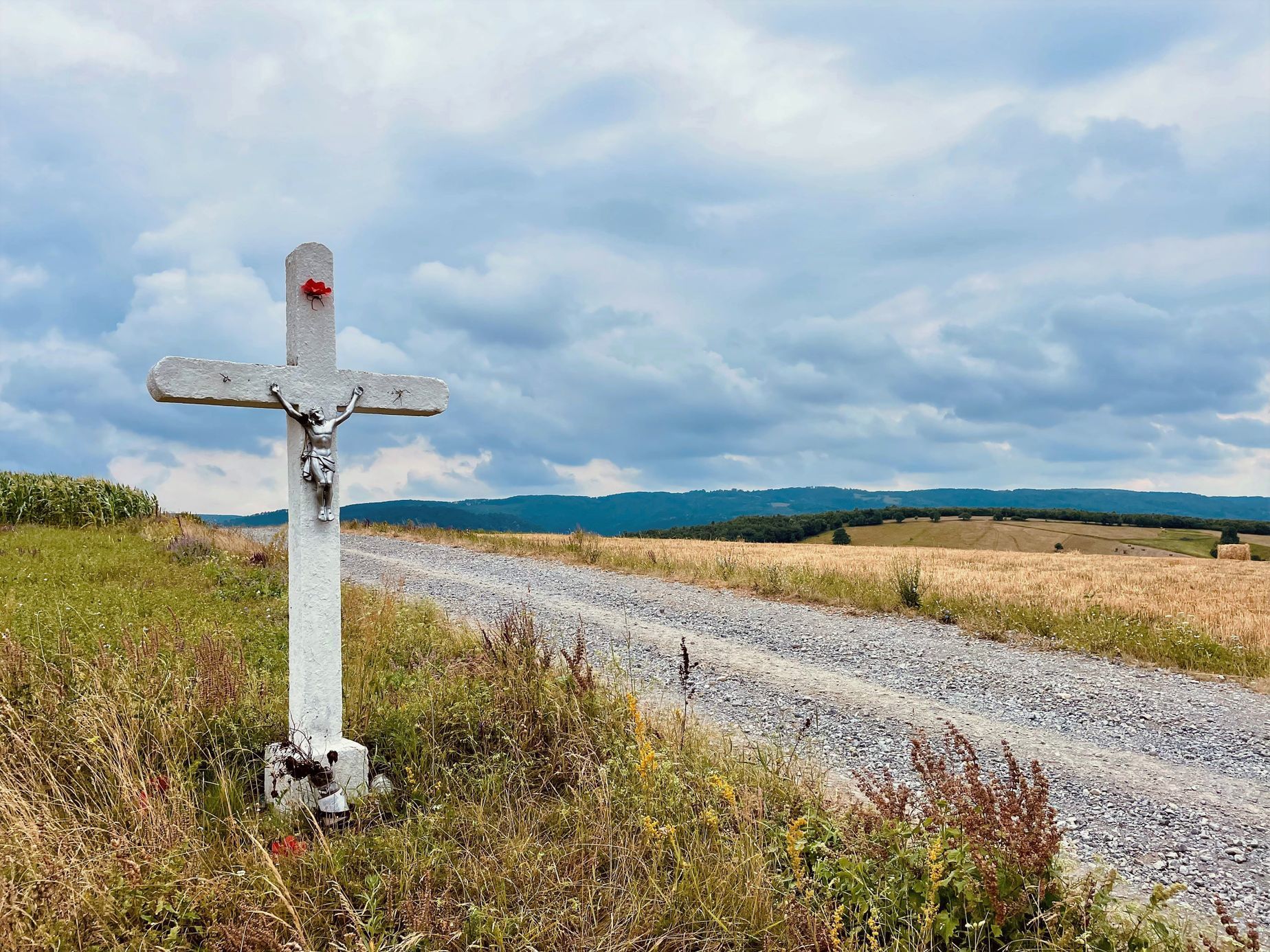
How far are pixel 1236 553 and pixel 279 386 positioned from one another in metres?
45.1

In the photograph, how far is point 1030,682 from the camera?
353 inches

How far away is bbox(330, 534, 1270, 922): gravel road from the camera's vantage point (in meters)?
5.12

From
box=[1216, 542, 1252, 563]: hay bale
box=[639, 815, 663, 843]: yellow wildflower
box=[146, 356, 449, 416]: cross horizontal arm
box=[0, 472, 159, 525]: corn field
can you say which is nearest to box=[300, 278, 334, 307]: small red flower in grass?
box=[146, 356, 449, 416]: cross horizontal arm

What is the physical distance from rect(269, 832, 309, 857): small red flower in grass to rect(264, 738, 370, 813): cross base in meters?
0.55

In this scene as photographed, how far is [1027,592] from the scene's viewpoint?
49.6ft

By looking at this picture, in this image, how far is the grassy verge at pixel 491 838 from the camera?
10.7 ft

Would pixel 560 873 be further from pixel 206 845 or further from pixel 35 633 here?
pixel 35 633

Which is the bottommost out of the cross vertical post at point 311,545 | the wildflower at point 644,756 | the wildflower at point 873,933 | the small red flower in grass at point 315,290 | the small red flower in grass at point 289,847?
the wildflower at point 873,933

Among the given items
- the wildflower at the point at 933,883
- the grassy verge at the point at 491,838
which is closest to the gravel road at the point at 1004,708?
the grassy verge at the point at 491,838

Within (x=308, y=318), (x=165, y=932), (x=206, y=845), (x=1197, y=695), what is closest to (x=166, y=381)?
(x=308, y=318)

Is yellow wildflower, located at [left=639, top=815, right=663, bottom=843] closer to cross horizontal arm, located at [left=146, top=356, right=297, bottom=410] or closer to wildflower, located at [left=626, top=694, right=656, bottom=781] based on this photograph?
wildflower, located at [left=626, top=694, right=656, bottom=781]

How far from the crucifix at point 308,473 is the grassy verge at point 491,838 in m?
0.38

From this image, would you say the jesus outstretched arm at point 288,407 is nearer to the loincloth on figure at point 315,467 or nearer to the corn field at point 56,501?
the loincloth on figure at point 315,467

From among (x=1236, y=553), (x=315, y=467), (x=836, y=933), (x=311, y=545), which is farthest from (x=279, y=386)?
(x=1236, y=553)
